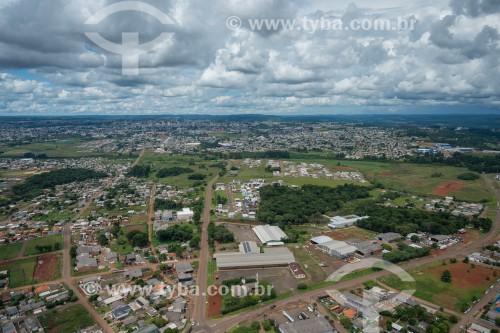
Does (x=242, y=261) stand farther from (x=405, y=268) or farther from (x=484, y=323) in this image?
(x=484, y=323)

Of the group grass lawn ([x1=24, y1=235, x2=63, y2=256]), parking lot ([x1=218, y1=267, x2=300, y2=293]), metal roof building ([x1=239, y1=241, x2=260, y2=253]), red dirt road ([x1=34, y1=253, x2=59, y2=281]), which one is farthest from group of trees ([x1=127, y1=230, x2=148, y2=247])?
parking lot ([x1=218, y1=267, x2=300, y2=293])

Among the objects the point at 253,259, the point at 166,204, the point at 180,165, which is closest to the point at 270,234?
the point at 253,259

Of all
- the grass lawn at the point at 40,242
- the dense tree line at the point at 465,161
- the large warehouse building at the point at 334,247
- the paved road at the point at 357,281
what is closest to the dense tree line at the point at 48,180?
the grass lawn at the point at 40,242

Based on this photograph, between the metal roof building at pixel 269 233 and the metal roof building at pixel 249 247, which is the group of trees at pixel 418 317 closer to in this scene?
the metal roof building at pixel 249 247

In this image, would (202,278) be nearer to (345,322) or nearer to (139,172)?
(345,322)

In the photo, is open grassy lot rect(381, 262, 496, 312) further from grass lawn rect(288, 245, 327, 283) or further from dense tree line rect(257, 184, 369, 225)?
dense tree line rect(257, 184, 369, 225)
